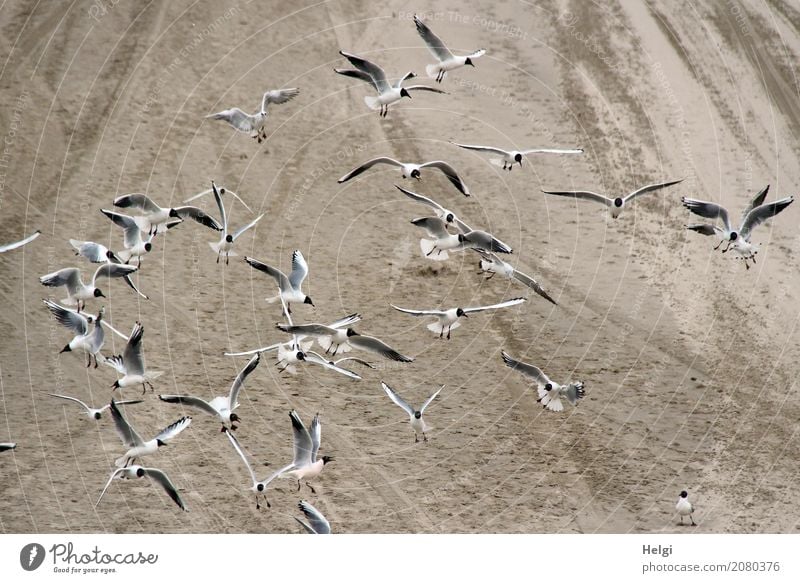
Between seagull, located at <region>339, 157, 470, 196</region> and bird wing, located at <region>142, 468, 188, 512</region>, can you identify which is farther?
seagull, located at <region>339, 157, 470, 196</region>

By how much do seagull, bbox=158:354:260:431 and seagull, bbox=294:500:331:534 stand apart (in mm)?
1445

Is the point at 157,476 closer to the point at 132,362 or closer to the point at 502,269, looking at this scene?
the point at 132,362

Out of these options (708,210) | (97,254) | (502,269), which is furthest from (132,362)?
(708,210)

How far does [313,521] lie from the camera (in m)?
16.9

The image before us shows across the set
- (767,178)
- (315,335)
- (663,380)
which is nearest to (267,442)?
(315,335)

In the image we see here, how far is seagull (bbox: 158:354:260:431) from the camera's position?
622 inches

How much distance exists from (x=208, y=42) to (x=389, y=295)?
19.6 ft

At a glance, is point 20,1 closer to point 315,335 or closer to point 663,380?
point 315,335

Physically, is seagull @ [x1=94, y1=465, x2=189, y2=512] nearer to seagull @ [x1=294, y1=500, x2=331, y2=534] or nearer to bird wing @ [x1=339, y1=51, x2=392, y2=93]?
seagull @ [x1=294, y1=500, x2=331, y2=534]

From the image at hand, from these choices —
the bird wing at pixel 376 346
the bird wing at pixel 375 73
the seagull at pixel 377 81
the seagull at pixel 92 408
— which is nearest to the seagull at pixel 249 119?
the seagull at pixel 377 81

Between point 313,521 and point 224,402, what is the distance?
1914 mm

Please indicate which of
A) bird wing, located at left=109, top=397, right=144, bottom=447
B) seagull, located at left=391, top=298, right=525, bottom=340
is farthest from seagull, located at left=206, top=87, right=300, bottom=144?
bird wing, located at left=109, top=397, right=144, bottom=447

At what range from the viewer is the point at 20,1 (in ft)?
72.6

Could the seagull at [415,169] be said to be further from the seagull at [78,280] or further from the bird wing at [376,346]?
the seagull at [78,280]
